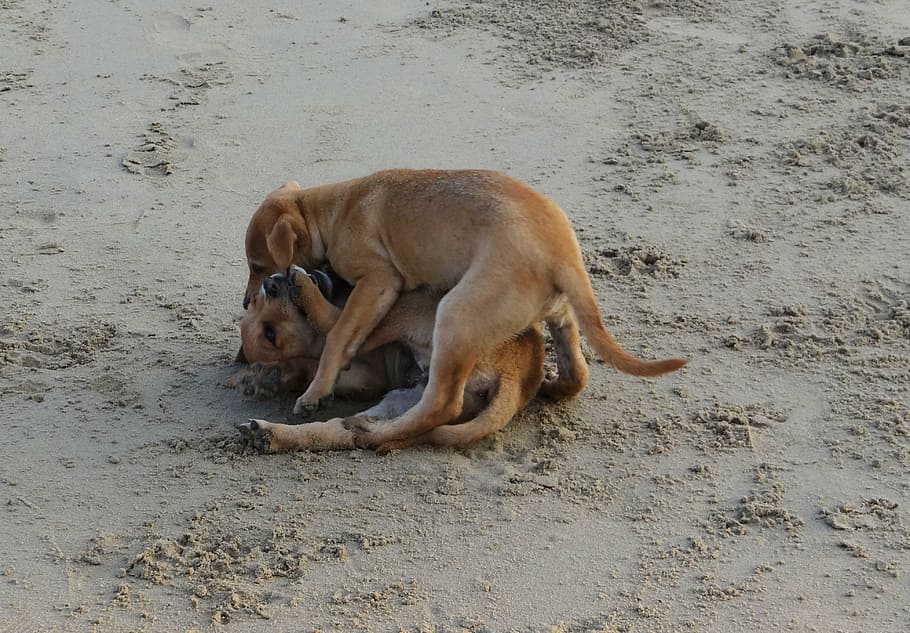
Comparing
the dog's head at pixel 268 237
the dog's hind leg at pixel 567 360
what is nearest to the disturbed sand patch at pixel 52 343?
the dog's head at pixel 268 237

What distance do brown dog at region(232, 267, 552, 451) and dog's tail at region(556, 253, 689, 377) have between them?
0.42 meters

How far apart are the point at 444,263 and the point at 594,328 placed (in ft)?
2.60

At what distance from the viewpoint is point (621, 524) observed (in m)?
4.30

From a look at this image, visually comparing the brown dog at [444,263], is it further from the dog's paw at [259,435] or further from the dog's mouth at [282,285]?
the dog's paw at [259,435]

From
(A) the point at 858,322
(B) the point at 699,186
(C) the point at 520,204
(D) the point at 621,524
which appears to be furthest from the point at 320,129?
(D) the point at 621,524

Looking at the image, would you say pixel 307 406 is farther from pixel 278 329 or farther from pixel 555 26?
pixel 555 26

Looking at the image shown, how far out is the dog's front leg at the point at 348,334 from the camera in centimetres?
497

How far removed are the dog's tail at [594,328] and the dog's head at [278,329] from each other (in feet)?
4.11

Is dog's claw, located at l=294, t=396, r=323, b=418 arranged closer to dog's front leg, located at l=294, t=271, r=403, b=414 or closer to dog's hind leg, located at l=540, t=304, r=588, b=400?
dog's front leg, located at l=294, t=271, r=403, b=414

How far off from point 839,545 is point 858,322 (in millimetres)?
1705

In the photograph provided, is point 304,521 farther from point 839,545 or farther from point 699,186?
point 699,186

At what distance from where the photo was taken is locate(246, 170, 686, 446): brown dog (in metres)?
4.53

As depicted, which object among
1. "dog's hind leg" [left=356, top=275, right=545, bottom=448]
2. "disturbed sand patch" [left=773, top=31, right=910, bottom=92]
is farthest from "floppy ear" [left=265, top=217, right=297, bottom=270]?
"disturbed sand patch" [left=773, top=31, right=910, bottom=92]

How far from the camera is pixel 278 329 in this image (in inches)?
205
